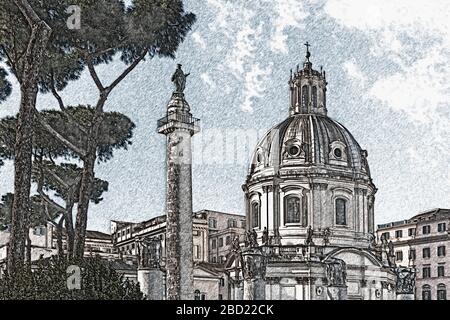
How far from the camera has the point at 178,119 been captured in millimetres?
7926

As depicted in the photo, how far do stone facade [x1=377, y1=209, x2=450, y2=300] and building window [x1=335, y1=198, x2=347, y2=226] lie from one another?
7.82 ft

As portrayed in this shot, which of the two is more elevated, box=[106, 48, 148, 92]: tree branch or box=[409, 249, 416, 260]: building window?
box=[106, 48, 148, 92]: tree branch

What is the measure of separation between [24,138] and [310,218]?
3795 mm

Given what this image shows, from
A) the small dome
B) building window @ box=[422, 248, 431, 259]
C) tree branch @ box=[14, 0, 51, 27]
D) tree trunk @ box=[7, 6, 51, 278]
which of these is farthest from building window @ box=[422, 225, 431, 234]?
tree branch @ box=[14, 0, 51, 27]

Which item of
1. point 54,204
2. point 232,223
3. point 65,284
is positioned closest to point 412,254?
point 232,223

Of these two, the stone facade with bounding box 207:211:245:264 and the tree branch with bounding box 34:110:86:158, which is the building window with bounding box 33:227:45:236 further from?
the stone facade with bounding box 207:211:245:264

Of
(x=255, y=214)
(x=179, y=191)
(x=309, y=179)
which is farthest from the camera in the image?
(x=309, y=179)

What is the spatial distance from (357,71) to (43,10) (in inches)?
120

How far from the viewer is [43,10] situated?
855cm

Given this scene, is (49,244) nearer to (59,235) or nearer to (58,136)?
(59,235)

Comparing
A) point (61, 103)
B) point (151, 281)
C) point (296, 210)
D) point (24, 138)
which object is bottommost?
point (151, 281)

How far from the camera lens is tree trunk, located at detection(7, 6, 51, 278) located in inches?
330
